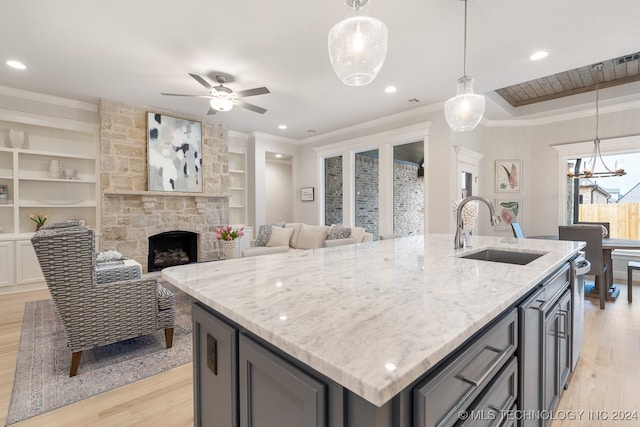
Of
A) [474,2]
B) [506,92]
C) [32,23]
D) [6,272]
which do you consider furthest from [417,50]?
[6,272]

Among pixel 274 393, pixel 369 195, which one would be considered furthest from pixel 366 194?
pixel 274 393

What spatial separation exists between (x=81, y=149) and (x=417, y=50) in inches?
209

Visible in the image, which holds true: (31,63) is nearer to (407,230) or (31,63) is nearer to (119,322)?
(119,322)

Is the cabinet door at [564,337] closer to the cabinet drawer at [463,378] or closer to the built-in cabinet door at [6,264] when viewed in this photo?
the cabinet drawer at [463,378]

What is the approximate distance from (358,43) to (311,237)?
11.4 feet

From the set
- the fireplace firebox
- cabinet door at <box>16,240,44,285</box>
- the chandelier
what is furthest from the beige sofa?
the chandelier

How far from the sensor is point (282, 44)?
2967 millimetres

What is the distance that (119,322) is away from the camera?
2234mm

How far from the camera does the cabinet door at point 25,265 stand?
4082 millimetres

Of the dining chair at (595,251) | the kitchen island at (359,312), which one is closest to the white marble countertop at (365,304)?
the kitchen island at (359,312)

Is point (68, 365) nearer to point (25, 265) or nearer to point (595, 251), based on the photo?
point (25, 265)

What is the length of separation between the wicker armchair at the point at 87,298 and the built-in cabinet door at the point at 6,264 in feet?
9.61

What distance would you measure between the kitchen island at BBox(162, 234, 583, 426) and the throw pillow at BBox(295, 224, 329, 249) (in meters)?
3.09

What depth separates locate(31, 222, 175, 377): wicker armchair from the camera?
75.0 inches
